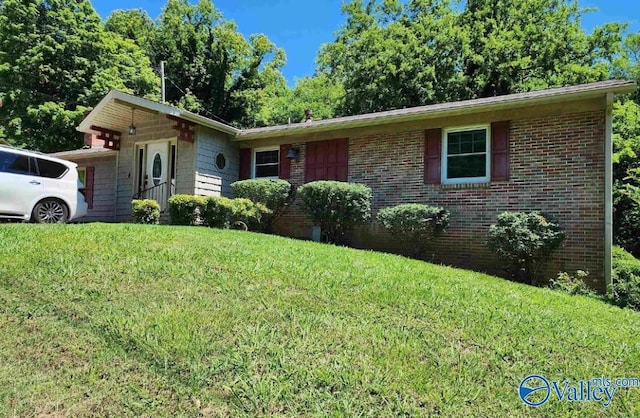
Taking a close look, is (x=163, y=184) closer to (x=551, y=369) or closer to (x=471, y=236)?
(x=471, y=236)

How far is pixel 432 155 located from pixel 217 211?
208 inches

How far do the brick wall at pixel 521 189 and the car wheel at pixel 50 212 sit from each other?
6.78 m

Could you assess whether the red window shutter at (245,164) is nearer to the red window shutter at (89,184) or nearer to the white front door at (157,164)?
the white front door at (157,164)

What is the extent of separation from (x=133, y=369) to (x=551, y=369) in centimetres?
340

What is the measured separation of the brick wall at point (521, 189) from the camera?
324 inches

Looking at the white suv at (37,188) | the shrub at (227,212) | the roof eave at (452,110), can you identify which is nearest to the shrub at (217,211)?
the shrub at (227,212)

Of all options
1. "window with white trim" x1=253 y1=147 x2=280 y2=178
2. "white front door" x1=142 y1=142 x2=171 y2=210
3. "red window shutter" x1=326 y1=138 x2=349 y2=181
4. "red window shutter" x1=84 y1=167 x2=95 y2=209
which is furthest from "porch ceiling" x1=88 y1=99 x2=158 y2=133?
"red window shutter" x1=326 y1=138 x2=349 y2=181

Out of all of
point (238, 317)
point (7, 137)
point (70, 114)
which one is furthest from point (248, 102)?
point (238, 317)

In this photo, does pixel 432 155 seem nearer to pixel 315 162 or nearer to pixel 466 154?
pixel 466 154

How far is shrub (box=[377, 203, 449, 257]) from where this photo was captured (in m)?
9.02

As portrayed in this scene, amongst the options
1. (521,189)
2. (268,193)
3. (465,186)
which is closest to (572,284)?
(521,189)

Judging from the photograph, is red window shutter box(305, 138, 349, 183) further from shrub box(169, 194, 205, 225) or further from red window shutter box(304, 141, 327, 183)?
shrub box(169, 194, 205, 225)

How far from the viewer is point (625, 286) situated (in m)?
6.91

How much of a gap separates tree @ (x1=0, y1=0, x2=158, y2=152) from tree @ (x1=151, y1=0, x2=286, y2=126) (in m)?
7.50
